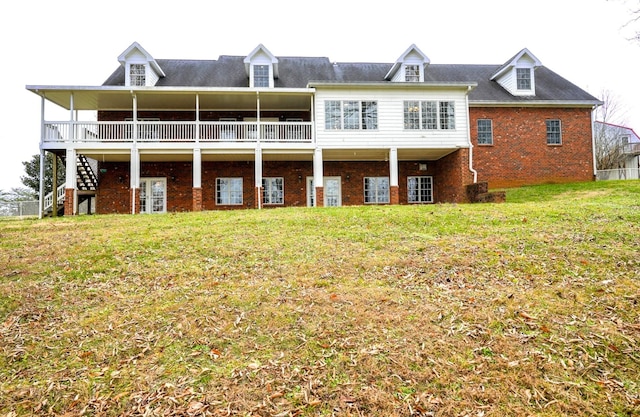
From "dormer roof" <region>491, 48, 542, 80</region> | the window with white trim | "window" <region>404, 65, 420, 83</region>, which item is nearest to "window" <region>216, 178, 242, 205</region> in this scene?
the window with white trim

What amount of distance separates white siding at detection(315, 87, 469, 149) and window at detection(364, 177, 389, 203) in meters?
3.11

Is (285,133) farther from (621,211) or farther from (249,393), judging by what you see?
(249,393)

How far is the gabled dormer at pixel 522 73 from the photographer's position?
19922 millimetres

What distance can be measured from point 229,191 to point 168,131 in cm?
408

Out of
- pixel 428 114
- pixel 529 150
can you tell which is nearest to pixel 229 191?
pixel 428 114

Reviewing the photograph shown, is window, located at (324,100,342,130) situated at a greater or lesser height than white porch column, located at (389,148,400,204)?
greater

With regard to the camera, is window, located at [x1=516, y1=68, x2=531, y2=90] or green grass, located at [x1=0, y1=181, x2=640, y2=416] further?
window, located at [x1=516, y1=68, x2=531, y2=90]

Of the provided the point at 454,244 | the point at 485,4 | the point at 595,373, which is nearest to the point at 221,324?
the point at 595,373

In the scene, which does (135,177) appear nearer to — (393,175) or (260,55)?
(260,55)

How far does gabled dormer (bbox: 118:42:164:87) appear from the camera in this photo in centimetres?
1756

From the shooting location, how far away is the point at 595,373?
3328mm

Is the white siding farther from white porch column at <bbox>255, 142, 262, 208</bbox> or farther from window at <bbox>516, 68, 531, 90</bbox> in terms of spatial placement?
window at <bbox>516, 68, 531, 90</bbox>

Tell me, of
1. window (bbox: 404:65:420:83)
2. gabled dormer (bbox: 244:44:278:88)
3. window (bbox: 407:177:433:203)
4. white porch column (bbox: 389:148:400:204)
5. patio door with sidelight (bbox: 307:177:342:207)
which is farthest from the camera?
window (bbox: 407:177:433:203)

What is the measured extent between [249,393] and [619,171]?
31.6 m
